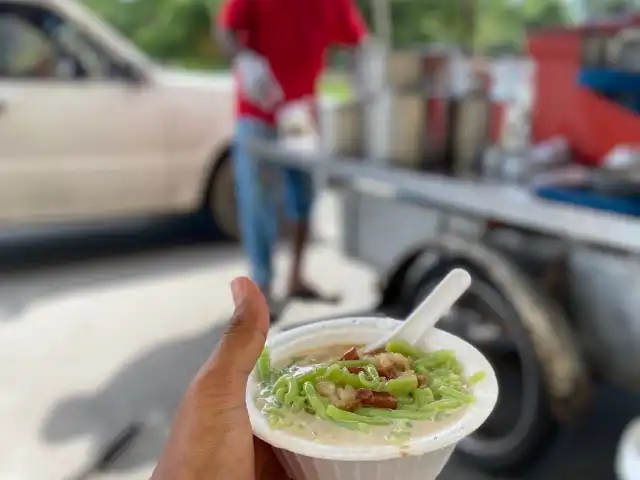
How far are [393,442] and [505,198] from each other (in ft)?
4.25

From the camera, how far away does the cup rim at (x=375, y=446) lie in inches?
24.7

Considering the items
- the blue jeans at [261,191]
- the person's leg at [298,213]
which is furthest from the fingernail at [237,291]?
the person's leg at [298,213]

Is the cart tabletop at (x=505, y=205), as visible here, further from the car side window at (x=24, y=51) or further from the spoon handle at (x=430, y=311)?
the car side window at (x=24, y=51)

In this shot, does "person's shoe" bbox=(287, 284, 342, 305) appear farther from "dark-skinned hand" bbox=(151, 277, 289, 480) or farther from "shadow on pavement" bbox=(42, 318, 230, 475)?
"dark-skinned hand" bbox=(151, 277, 289, 480)

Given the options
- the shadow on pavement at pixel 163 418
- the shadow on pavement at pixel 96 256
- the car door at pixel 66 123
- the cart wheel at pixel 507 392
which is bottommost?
the shadow on pavement at pixel 96 256

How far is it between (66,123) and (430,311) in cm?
345

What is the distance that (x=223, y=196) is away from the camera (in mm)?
4305

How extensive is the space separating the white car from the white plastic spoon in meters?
3.43

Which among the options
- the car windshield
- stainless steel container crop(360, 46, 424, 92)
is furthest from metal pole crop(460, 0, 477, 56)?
stainless steel container crop(360, 46, 424, 92)

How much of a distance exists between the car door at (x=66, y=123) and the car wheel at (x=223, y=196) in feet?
1.28

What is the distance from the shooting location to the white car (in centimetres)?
377

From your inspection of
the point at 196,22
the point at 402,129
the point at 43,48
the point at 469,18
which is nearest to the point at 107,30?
the point at 43,48

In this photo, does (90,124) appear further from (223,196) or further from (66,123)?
(223,196)

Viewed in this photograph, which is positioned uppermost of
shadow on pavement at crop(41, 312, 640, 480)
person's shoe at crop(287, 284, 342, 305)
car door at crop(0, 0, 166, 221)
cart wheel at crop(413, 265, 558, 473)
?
car door at crop(0, 0, 166, 221)
